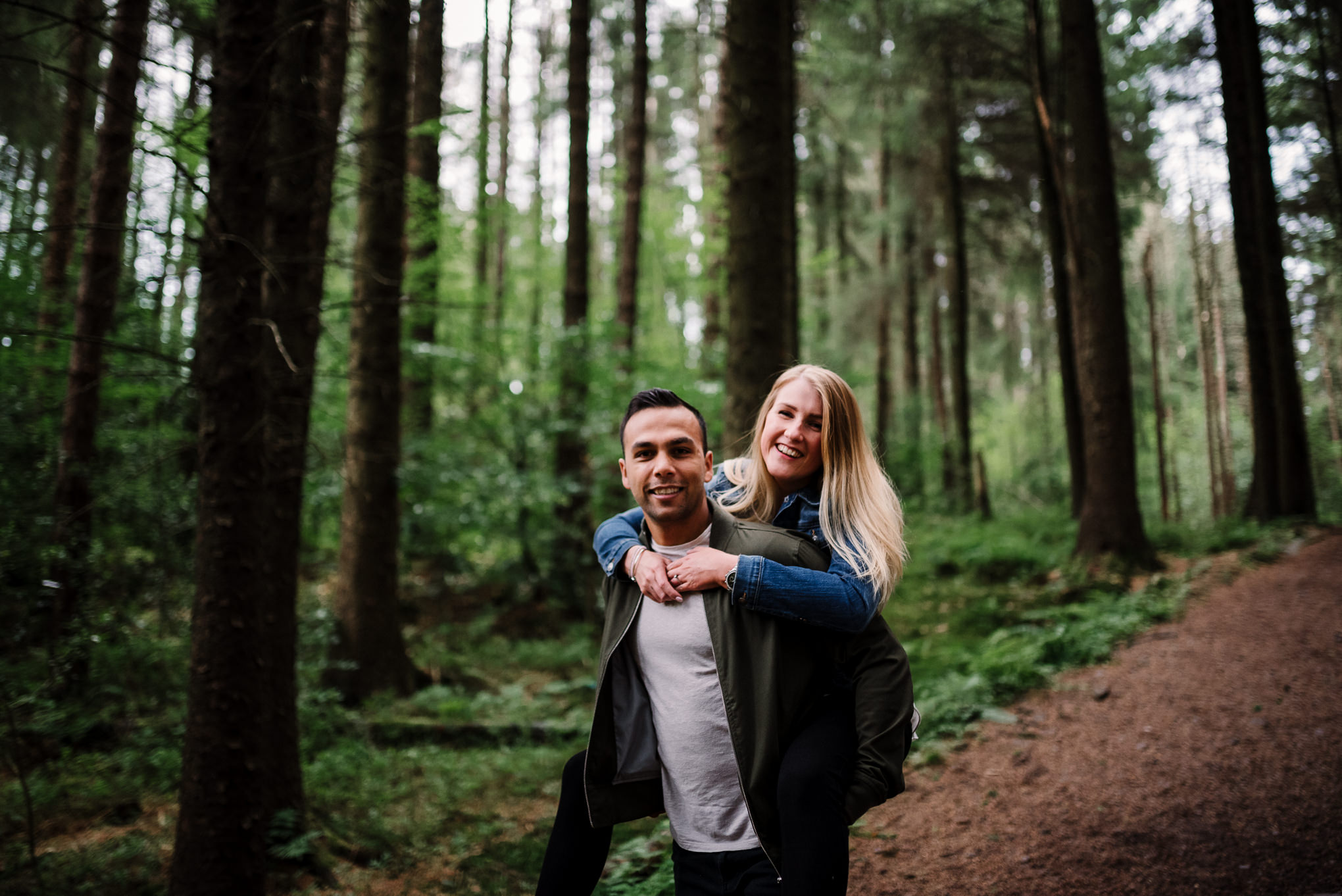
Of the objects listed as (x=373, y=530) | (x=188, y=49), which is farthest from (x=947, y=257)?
(x=188, y=49)

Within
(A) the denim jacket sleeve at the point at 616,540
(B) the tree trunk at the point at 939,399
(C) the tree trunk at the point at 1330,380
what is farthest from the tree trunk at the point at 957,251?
(C) the tree trunk at the point at 1330,380

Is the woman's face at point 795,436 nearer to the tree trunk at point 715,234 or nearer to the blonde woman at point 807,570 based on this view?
the blonde woman at point 807,570

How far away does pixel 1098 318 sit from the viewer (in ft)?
31.1

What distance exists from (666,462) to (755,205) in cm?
416

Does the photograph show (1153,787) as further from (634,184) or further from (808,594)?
(634,184)

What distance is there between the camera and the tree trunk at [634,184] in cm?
1290

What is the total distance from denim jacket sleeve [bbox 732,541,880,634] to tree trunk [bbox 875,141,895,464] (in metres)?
17.2

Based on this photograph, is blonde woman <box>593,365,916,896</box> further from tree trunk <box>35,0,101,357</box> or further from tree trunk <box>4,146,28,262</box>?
tree trunk <box>35,0,101,357</box>

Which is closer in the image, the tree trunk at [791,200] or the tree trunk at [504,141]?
the tree trunk at [791,200]

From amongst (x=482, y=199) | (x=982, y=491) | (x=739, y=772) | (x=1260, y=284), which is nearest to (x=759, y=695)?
(x=739, y=772)

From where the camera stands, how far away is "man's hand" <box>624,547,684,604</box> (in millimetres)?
2180

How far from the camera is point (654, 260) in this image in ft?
85.6

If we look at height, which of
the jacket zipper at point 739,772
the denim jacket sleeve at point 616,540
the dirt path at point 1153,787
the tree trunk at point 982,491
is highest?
the tree trunk at point 982,491

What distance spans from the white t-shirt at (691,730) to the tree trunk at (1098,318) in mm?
8654
